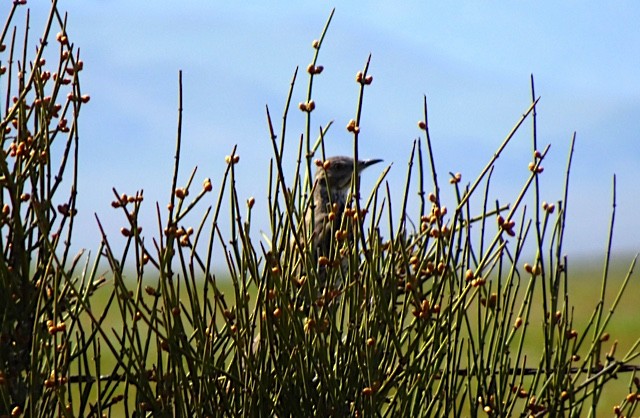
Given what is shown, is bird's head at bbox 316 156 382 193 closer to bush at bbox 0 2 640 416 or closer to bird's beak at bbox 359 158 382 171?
bird's beak at bbox 359 158 382 171

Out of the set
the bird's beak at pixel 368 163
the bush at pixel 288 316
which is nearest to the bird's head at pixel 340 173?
the bird's beak at pixel 368 163

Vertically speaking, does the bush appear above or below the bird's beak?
below

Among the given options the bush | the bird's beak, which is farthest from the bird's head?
the bush

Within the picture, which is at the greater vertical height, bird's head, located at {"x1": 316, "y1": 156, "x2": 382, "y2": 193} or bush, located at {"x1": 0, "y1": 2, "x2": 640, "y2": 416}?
bird's head, located at {"x1": 316, "y1": 156, "x2": 382, "y2": 193}

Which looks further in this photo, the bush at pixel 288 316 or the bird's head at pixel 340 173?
the bird's head at pixel 340 173

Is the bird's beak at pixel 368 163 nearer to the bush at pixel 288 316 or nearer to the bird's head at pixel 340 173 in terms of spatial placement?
the bird's head at pixel 340 173

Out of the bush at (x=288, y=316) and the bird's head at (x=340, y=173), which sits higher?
the bird's head at (x=340, y=173)

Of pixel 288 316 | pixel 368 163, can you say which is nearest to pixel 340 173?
pixel 368 163

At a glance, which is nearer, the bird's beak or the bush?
the bush

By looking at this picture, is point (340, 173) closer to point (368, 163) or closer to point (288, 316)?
point (368, 163)

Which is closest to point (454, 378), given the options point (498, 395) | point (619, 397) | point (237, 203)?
point (498, 395)

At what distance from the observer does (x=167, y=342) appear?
2.52 metres

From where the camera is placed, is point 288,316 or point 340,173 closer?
point 288,316

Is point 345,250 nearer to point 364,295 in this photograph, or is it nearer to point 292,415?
point 364,295
